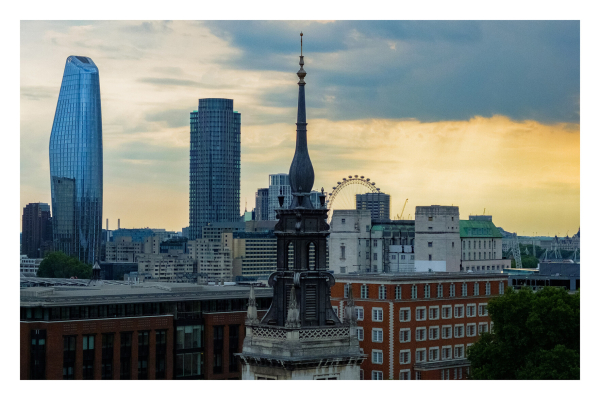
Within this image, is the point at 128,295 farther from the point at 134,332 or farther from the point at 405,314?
the point at 405,314

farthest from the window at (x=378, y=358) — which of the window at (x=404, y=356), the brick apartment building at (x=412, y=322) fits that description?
the window at (x=404, y=356)

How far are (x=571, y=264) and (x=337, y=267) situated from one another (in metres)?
61.5

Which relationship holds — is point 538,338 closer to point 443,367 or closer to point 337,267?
point 443,367

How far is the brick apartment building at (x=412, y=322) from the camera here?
101000mm

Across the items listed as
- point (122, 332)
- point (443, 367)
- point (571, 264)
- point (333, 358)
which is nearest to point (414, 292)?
point (443, 367)

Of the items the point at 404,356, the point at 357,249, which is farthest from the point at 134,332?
the point at 357,249

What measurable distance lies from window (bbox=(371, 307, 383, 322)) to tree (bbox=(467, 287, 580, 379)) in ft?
88.1

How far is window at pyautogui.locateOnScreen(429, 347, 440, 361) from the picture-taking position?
103 metres

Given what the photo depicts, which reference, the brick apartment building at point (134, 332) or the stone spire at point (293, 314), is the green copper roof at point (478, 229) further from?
the stone spire at point (293, 314)

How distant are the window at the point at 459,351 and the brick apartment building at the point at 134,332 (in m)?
18.4

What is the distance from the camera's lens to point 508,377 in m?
69.8

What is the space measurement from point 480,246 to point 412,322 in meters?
86.6

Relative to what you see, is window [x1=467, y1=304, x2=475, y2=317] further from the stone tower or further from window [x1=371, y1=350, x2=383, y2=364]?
the stone tower

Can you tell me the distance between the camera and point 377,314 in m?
102
